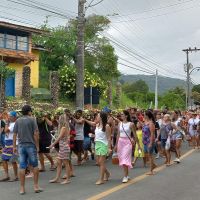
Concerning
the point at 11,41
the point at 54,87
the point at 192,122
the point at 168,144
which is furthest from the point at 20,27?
the point at 168,144

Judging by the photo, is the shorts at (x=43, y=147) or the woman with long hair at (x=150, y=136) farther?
the shorts at (x=43, y=147)

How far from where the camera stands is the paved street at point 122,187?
32.4 feet

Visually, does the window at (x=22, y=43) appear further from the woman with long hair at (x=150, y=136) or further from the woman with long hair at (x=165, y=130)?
the woman with long hair at (x=150, y=136)

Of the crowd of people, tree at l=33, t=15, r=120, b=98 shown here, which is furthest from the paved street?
tree at l=33, t=15, r=120, b=98

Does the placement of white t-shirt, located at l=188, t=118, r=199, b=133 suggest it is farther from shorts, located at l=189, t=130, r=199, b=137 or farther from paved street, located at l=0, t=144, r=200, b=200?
paved street, located at l=0, t=144, r=200, b=200

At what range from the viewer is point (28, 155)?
34.0 ft

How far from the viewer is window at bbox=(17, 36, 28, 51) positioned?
3762 cm

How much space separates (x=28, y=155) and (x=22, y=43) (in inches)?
1118

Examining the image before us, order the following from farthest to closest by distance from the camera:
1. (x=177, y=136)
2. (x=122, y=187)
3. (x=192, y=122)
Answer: (x=192, y=122) < (x=177, y=136) < (x=122, y=187)

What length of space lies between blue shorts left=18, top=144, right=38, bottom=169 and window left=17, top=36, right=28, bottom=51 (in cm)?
2794

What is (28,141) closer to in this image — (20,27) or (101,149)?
(101,149)

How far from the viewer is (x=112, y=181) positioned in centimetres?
1195

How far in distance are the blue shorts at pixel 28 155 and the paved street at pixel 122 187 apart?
23.8 inches

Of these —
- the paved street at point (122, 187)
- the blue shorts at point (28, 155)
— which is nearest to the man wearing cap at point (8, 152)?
the paved street at point (122, 187)
